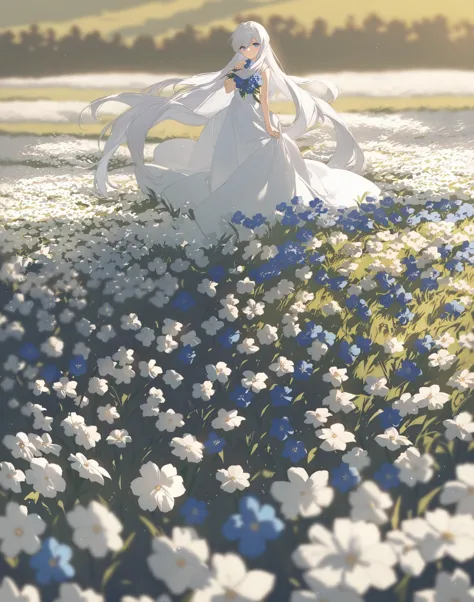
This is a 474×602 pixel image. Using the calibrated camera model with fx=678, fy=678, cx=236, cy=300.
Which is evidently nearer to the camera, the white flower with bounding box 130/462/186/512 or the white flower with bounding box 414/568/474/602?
the white flower with bounding box 414/568/474/602

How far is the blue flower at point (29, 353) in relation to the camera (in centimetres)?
303

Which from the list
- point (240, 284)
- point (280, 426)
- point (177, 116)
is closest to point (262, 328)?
point (240, 284)

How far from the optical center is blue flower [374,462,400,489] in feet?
7.36

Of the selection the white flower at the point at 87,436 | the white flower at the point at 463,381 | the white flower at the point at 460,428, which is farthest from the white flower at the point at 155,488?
the white flower at the point at 463,381

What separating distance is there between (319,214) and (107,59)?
172 centimetres

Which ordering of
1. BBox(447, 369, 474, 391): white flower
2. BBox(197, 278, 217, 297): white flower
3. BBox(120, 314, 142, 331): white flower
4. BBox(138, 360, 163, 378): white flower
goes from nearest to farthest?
BBox(447, 369, 474, 391): white flower
BBox(138, 360, 163, 378): white flower
BBox(120, 314, 142, 331): white flower
BBox(197, 278, 217, 297): white flower

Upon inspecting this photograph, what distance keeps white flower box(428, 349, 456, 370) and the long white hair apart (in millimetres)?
1965

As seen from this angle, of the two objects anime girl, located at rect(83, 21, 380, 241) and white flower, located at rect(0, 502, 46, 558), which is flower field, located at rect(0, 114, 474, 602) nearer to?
white flower, located at rect(0, 502, 46, 558)

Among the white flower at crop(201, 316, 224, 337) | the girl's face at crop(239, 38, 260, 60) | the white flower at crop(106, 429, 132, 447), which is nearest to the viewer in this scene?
the white flower at crop(106, 429, 132, 447)

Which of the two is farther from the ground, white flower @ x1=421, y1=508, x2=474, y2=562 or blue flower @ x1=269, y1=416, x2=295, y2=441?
blue flower @ x1=269, y1=416, x2=295, y2=441

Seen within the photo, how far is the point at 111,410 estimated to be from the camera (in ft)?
8.52

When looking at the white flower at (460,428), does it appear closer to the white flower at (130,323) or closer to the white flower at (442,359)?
the white flower at (442,359)

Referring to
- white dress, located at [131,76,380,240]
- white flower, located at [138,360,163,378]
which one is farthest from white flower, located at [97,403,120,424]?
white dress, located at [131,76,380,240]

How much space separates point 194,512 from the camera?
214 centimetres
